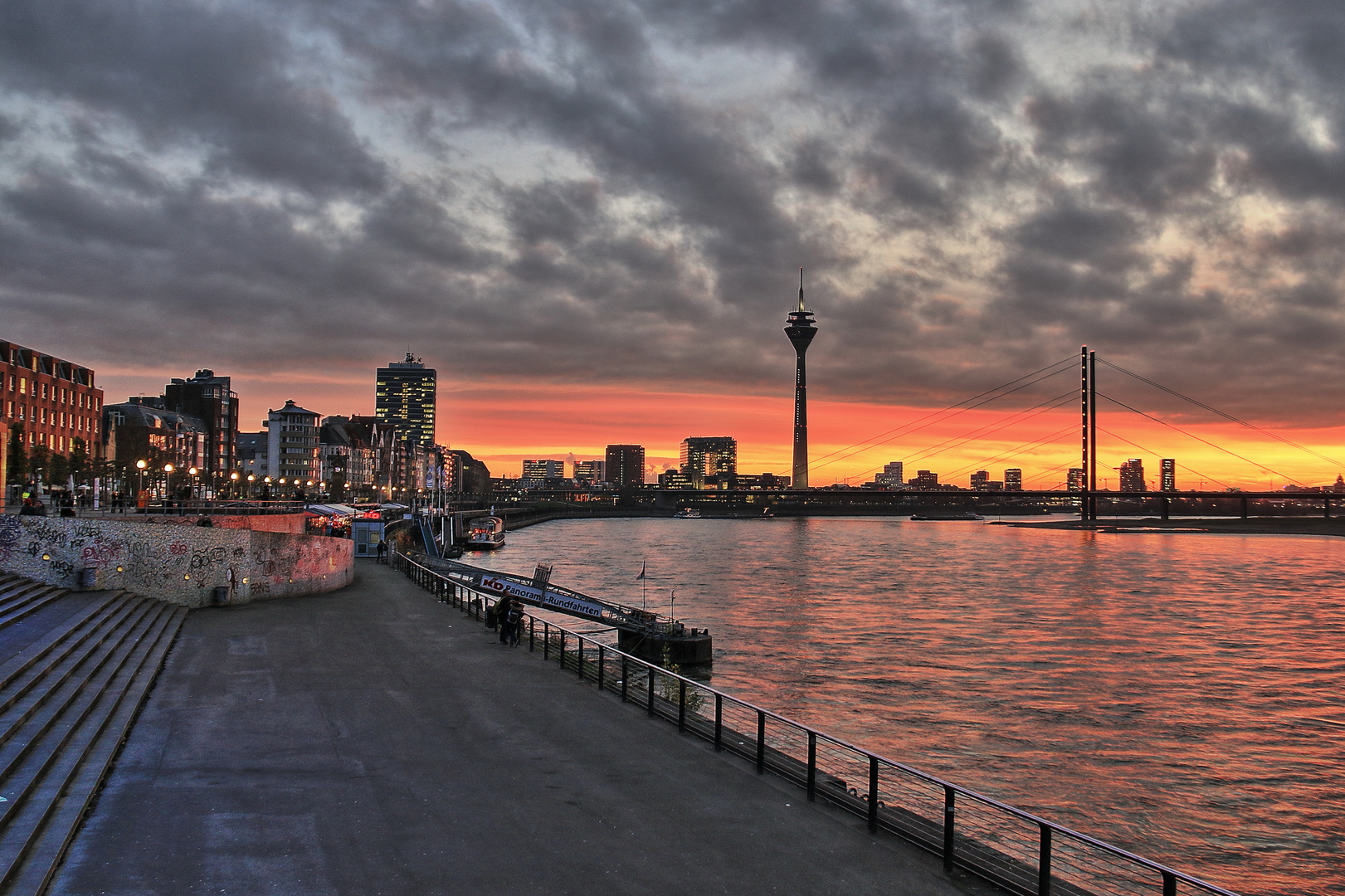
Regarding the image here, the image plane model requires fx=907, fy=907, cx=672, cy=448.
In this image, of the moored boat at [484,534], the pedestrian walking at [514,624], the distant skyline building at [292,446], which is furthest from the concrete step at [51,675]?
the distant skyline building at [292,446]

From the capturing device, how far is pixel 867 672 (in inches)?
1458

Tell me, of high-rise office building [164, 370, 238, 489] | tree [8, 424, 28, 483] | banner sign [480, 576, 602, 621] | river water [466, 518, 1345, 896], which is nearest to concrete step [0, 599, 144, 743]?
banner sign [480, 576, 602, 621]

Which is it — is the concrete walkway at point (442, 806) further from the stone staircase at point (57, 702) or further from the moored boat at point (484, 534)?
the moored boat at point (484, 534)

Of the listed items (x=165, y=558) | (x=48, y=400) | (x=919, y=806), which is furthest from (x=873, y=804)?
(x=48, y=400)

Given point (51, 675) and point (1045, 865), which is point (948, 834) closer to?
point (1045, 865)

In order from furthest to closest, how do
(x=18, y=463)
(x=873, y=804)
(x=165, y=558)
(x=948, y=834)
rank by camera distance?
(x=18, y=463) → (x=165, y=558) → (x=873, y=804) → (x=948, y=834)

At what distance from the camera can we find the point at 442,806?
12.5 m

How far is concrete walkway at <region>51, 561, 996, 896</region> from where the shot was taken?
33.6 ft

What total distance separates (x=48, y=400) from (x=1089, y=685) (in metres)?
93.7

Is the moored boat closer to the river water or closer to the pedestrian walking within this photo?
the river water

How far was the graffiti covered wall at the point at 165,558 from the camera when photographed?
28922 millimetres

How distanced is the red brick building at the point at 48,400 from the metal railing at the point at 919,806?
A: 7403 cm

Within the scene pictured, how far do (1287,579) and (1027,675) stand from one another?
6762 cm

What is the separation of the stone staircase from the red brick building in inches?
2400
